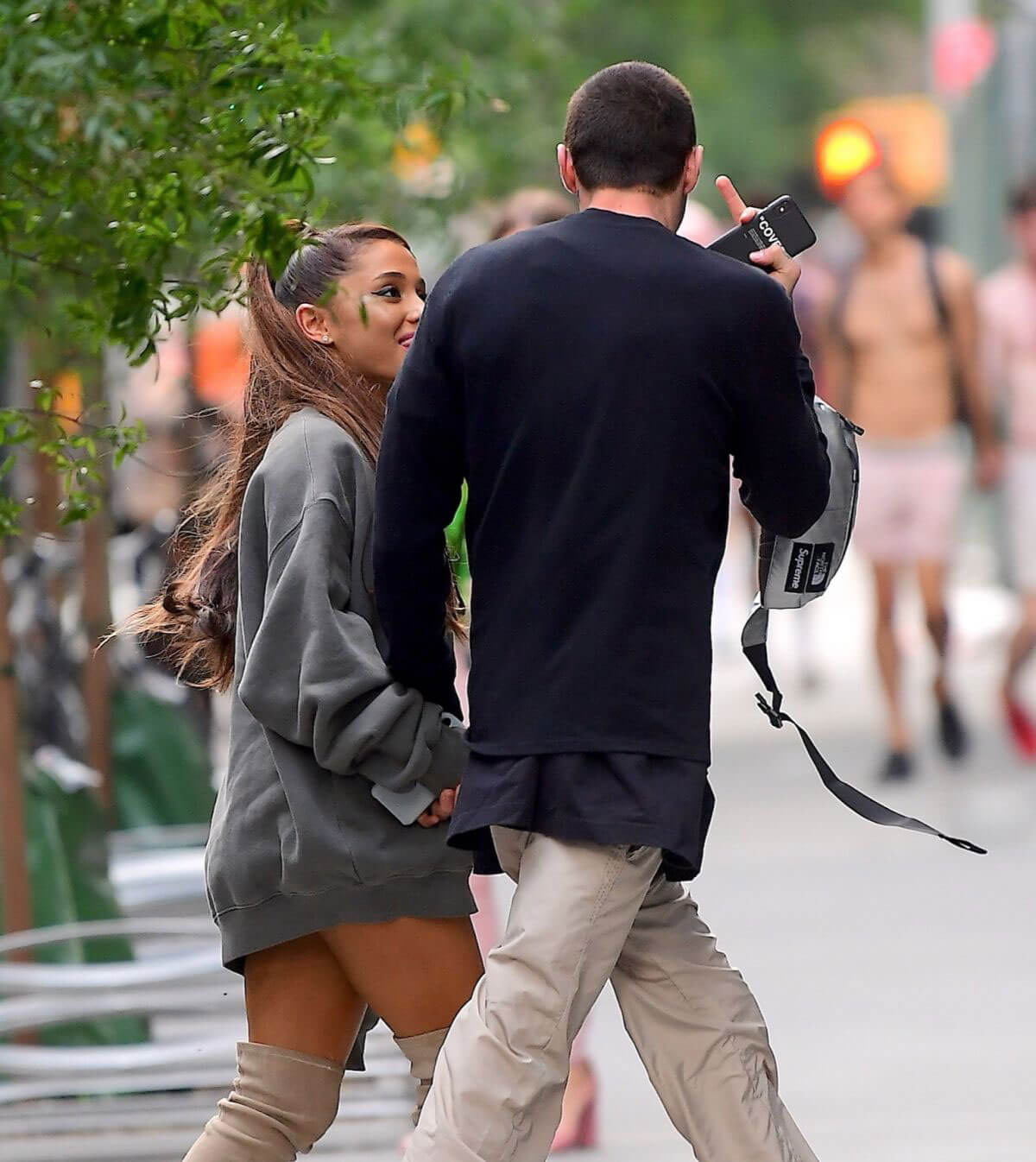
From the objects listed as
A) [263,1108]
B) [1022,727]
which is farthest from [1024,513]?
[263,1108]

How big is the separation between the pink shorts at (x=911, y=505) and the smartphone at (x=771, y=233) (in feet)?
19.1

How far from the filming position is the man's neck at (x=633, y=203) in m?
3.34

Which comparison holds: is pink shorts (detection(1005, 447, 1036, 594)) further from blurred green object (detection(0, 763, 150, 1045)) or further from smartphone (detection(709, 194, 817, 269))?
smartphone (detection(709, 194, 817, 269))

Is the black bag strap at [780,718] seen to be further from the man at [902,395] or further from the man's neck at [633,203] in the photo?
the man at [902,395]

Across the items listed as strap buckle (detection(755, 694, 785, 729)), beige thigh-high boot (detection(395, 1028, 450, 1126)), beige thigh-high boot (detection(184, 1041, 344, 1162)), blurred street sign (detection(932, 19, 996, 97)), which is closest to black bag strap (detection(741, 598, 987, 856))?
strap buckle (detection(755, 694, 785, 729))

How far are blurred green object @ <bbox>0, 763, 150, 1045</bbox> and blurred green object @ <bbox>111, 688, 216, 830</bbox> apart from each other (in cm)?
105

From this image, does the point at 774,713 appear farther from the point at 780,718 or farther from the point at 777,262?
the point at 777,262

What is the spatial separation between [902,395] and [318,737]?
622 cm

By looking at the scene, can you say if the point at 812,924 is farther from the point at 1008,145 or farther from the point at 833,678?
the point at 1008,145

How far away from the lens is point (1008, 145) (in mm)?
14344

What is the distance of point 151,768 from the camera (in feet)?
23.7

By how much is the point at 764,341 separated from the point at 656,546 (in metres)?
0.31

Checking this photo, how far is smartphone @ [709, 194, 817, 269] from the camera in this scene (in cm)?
351

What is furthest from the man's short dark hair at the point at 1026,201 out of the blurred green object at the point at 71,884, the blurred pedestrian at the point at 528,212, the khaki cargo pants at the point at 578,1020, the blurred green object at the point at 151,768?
the khaki cargo pants at the point at 578,1020
